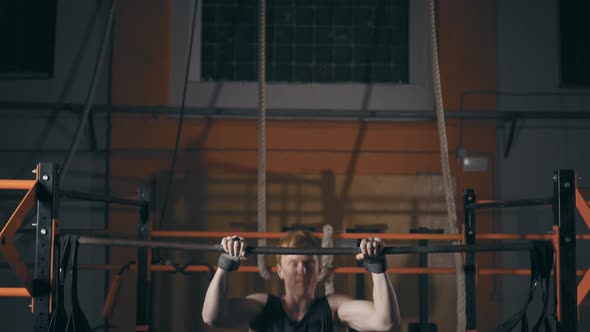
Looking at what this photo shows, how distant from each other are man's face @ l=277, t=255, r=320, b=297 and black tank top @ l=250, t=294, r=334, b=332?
0.07 meters

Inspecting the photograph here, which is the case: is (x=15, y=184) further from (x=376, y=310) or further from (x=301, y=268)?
(x=376, y=310)

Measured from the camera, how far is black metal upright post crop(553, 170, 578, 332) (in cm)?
220

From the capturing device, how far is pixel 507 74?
4328mm

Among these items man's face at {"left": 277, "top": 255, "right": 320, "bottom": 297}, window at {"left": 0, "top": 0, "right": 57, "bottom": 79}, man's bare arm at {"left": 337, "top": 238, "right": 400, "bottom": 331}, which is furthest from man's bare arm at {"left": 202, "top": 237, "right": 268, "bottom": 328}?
window at {"left": 0, "top": 0, "right": 57, "bottom": 79}

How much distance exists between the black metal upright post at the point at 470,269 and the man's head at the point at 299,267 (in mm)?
1130

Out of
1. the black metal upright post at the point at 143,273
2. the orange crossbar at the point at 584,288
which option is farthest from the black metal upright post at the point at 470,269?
the black metal upright post at the point at 143,273

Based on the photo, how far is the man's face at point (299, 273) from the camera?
7.93 feet

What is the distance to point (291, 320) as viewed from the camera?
2463 mm

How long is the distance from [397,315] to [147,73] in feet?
8.90

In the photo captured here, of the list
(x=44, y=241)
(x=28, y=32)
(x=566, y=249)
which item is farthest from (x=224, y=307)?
(x=28, y=32)

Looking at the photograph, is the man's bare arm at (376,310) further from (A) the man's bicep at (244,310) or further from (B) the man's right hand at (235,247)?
(B) the man's right hand at (235,247)

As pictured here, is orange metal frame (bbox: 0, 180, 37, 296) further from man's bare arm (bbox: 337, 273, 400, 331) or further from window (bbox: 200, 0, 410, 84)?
window (bbox: 200, 0, 410, 84)

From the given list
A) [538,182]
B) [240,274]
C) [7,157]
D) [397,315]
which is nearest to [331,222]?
[240,274]

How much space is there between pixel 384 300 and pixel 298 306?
15.0 inches
